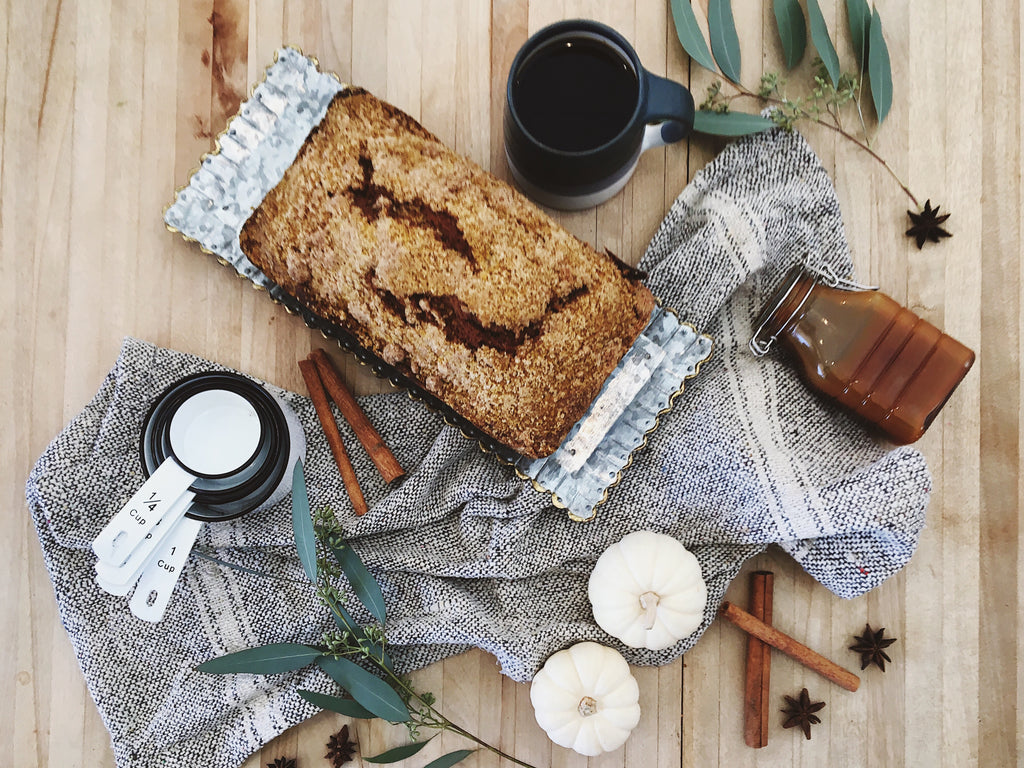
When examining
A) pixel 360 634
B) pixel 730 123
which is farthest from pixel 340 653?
pixel 730 123

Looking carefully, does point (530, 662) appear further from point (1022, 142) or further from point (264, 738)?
point (1022, 142)

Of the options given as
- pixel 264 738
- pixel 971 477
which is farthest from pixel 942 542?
pixel 264 738

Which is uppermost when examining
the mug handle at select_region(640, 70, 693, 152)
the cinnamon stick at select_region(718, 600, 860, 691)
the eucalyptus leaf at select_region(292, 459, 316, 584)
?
the mug handle at select_region(640, 70, 693, 152)

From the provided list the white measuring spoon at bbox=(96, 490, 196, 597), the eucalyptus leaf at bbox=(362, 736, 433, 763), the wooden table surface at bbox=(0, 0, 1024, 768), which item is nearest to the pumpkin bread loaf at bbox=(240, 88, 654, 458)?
the wooden table surface at bbox=(0, 0, 1024, 768)

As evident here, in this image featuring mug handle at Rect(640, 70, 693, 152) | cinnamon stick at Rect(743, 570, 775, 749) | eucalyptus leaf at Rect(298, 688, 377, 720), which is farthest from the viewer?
cinnamon stick at Rect(743, 570, 775, 749)

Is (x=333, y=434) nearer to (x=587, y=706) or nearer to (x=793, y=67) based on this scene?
(x=587, y=706)

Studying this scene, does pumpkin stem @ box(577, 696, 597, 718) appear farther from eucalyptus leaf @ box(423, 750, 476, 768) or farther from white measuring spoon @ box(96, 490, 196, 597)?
white measuring spoon @ box(96, 490, 196, 597)

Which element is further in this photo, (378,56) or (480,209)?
(378,56)
